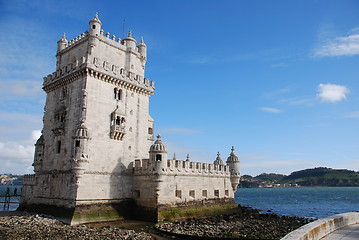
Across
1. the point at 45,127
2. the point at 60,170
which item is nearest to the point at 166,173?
the point at 60,170

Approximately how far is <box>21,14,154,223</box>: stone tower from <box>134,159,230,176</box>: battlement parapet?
155 cm

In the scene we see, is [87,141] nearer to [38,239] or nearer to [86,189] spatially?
[86,189]

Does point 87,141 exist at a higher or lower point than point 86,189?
higher

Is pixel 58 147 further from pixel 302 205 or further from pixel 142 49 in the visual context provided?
pixel 302 205

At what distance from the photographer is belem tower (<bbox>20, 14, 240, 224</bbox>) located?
27.9 meters

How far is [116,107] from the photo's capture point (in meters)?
31.6

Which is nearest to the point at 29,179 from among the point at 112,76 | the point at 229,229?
the point at 112,76

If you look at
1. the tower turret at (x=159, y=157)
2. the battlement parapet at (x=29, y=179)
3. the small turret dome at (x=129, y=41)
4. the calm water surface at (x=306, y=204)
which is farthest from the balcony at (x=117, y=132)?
the calm water surface at (x=306, y=204)

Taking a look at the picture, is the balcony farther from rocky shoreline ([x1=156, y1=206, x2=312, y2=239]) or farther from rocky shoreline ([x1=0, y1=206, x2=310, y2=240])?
rocky shoreline ([x1=156, y1=206, x2=312, y2=239])

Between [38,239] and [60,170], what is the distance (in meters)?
10.4

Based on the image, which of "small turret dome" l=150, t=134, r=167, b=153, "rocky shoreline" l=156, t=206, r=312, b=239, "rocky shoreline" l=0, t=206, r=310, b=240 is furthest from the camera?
"small turret dome" l=150, t=134, r=167, b=153

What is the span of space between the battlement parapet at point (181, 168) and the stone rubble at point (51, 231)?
25.8 ft

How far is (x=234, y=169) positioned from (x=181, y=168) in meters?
11.9

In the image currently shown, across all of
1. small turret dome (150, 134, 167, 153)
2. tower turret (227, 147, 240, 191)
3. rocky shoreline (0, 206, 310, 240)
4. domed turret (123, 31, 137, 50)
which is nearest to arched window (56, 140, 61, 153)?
rocky shoreline (0, 206, 310, 240)
